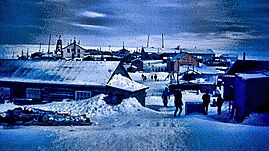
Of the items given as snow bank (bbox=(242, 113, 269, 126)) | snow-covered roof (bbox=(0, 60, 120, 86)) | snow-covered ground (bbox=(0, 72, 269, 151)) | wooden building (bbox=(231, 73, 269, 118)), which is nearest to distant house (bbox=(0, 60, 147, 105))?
snow-covered roof (bbox=(0, 60, 120, 86))

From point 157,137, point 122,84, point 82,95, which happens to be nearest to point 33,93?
point 82,95

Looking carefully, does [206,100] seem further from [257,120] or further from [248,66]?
[248,66]

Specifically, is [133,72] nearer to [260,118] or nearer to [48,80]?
[48,80]

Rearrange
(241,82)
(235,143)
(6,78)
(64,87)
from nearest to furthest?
(235,143) → (241,82) → (64,87) → (6,78)

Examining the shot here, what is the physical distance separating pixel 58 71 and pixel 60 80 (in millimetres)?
1097

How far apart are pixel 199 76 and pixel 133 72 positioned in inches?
775

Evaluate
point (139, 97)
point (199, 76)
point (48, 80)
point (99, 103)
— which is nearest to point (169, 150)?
point (99, 103)

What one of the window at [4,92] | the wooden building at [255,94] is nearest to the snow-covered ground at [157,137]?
the wooden building at [255,94]

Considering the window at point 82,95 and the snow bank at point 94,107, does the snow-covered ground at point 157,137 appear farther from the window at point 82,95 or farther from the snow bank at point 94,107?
the window at point 82,95

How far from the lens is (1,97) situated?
2209cm

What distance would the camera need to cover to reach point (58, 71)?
22.5 metres

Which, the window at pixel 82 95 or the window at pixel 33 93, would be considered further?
the window at pixel 33 93

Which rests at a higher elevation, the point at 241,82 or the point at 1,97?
the point at 241,82

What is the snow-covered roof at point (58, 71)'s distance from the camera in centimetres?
2127
